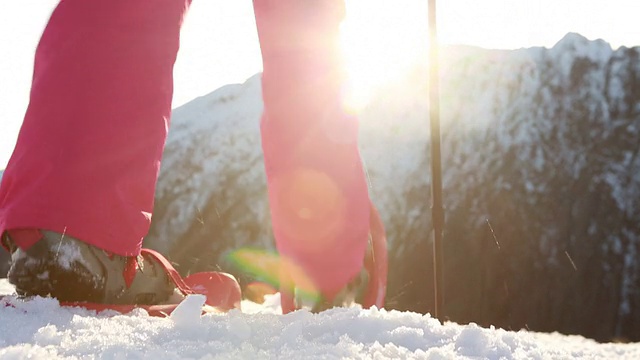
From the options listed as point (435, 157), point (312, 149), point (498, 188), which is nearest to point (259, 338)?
point (312, 149)

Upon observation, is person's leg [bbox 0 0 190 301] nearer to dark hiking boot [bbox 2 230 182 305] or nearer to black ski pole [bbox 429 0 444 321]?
dark hiking boot [bbox 2 230 182 305]

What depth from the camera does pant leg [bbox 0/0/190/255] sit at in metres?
1.16

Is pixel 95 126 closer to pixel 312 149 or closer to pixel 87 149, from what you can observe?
pixel 87 149

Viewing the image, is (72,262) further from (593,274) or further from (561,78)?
(561,78)

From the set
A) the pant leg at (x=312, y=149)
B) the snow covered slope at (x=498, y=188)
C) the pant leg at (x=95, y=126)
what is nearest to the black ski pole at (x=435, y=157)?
the pant leg at (x=312, y=149)

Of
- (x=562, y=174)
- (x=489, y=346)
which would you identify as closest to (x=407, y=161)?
(x=562, y=174)

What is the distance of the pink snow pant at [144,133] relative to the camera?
1168mm

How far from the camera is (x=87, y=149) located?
3.86 ft

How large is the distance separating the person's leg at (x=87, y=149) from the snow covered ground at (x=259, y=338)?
0.16m

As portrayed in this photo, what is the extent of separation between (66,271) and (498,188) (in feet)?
15.0

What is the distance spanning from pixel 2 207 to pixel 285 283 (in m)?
0.61

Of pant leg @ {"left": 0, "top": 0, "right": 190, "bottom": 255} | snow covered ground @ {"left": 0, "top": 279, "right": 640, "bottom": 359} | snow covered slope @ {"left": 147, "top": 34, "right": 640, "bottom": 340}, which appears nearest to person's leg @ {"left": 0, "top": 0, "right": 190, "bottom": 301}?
pant leg @ {"left": 0, "top": 0, "right": 190, "bottom": 255}

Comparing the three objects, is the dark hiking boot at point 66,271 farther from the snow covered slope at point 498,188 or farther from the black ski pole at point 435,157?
the snow covered slope at point 498,188

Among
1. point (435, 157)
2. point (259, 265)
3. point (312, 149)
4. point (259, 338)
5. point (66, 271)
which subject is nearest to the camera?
point (259, 338)
